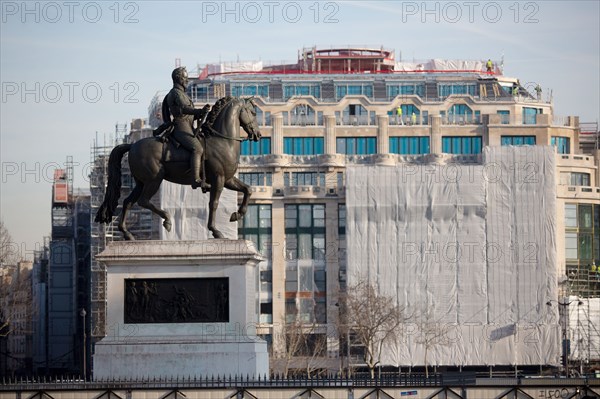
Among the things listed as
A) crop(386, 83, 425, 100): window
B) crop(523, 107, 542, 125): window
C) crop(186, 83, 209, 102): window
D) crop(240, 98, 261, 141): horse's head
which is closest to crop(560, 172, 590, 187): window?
crop(523, 107, 542, 125): window

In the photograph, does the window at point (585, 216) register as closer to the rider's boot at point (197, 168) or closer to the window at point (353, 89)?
the window at point (353, 89)

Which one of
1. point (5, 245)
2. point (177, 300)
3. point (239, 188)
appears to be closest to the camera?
point (177, 300)

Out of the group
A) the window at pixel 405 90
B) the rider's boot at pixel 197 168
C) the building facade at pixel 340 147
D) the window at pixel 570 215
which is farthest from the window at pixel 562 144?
the rider's boot at pixel 197 168

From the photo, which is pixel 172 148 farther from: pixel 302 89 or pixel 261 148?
pixel 302 89

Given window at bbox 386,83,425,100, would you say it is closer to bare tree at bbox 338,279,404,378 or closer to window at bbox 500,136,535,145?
window at bbox 500,136,535,145

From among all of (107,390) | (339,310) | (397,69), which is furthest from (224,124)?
(397,69)

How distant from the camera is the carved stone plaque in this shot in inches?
2431

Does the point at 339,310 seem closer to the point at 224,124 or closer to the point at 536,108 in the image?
the point at 536,108

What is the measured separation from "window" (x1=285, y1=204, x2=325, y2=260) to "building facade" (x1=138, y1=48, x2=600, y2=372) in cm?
7

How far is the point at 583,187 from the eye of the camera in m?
148

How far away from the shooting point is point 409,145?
152m

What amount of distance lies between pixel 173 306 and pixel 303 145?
296 ft

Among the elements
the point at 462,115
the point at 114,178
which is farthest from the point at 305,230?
the point at 114,178

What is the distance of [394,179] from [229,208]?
1190cm
